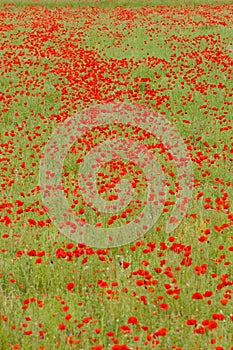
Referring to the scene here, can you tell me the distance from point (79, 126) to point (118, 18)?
38.4 feet

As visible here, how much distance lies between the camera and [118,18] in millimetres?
20453

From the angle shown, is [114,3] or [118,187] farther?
[114,3]

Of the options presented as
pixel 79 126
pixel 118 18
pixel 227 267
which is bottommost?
pixel 227 267

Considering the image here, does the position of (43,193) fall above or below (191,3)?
below

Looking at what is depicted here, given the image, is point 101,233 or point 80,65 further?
point 80,65

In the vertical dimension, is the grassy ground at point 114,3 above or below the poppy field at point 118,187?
above

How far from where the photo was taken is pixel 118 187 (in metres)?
7.02

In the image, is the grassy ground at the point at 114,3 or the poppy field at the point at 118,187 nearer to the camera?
the poppy field at the point at 118,187

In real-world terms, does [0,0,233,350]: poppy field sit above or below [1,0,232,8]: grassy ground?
below

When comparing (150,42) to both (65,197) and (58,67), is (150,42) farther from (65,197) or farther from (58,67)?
(65,197)

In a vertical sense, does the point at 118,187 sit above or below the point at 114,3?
below

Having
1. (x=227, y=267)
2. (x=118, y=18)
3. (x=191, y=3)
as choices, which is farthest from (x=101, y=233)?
(x=191, y=3)

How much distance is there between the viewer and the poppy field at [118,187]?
4.29 m

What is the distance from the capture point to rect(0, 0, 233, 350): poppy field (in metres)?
4.29
